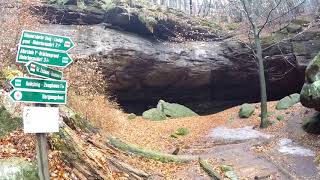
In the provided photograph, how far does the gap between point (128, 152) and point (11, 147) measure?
344cm

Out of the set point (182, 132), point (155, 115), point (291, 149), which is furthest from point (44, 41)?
point (155, 115)

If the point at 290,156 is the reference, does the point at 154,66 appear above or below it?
above

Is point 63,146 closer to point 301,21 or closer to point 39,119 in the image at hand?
point 39,119

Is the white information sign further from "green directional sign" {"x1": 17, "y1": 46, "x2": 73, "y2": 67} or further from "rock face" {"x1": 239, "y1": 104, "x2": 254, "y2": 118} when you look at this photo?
"rock face" {"x1": 239, "y1": 104, "x2": 254, "y2": 118}

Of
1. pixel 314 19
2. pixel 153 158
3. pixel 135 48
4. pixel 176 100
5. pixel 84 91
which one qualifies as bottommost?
pixel 176 100


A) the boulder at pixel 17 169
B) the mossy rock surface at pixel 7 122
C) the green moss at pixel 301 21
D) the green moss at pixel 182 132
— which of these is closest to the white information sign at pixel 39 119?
the boulder at pixel 17 169

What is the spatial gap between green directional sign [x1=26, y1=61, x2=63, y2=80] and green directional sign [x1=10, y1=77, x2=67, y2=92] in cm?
8

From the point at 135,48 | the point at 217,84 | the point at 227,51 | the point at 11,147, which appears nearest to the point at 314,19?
the point at 227,51

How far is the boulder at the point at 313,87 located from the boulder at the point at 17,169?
31.0 ft

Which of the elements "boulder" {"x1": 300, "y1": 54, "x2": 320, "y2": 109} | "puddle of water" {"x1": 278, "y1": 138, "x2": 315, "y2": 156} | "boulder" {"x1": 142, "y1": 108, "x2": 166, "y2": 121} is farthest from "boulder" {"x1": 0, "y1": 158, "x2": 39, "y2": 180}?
"boulder" {"x1": 142, "y1": 108, "x2": 166, "y2": 121}

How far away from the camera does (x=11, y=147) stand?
6.20 meters

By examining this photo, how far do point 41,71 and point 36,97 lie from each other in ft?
1.15

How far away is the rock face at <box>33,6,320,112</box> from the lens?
18.8 meters

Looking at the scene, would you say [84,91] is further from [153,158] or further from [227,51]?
[227,51]
